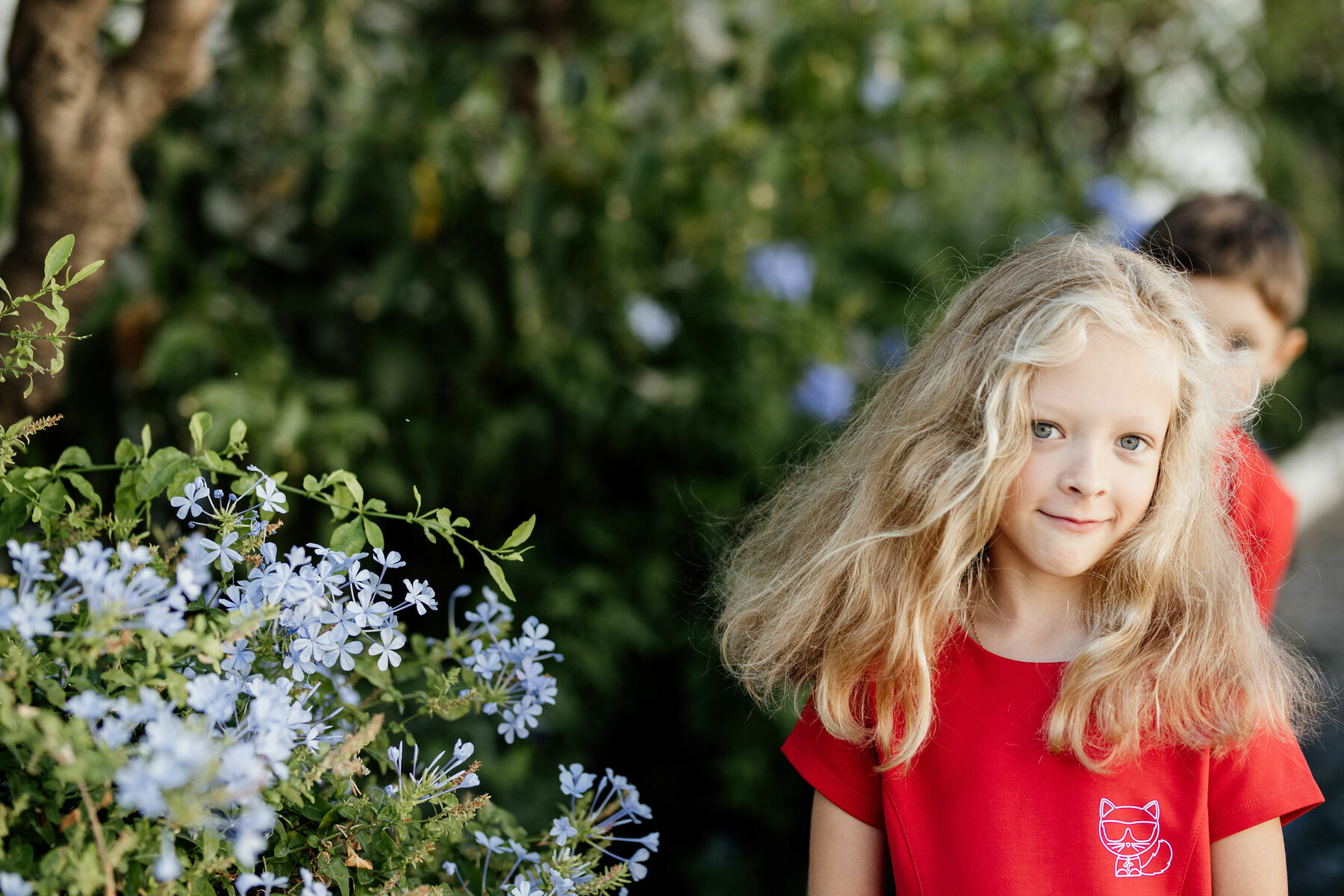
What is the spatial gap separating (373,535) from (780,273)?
1880 millimetres

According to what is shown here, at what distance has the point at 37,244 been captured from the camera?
4.81 ft

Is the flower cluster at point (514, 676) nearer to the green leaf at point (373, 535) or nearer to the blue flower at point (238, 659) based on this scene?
the green leaf at point (373, 535)

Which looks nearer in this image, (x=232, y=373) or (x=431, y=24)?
(x=232, y=373)

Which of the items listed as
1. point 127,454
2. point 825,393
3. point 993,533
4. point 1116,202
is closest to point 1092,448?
point 993,533

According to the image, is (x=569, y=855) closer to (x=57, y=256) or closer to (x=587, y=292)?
(x=57, y=256)

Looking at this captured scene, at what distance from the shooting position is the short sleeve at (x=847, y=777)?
3.79 ft

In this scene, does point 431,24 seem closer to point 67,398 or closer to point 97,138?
point 67,398

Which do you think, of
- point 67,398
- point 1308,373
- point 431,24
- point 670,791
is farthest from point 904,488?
point 1308,373

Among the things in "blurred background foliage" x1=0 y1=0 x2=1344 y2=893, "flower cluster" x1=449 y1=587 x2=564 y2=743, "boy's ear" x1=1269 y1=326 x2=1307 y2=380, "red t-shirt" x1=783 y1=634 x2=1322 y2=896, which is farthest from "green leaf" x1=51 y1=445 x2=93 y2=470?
"boy's ear" x1=1269 y1=326 x2=1307 y2=380

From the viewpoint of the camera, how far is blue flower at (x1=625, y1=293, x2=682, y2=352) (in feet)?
8.35

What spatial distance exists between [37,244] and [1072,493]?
1.32 m

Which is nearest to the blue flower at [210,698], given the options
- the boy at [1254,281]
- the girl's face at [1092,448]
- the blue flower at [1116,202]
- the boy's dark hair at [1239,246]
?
the girl's face at [1092,448]

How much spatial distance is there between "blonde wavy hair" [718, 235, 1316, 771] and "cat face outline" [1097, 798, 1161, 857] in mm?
48

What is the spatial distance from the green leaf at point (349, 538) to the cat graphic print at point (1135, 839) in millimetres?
735
